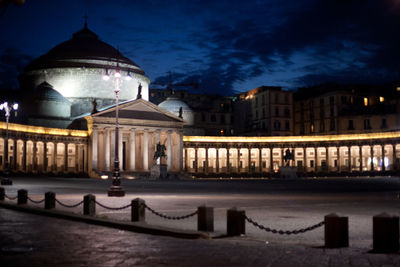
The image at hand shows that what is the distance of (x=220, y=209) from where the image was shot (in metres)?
27.7

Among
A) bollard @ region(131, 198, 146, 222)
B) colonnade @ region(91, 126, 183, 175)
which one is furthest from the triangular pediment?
bollard @ region(131, 198, 146, 222)

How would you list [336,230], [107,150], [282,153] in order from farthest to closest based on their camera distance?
[282,153] < [107,150] < [336,230]

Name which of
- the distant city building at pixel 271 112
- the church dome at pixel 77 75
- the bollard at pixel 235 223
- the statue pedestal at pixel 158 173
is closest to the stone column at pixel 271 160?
the distant city building at pixel 271 112

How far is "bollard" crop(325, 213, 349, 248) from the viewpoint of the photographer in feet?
49.0

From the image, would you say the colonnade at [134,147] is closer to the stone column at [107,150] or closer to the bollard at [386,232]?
the stone column at [107,150]

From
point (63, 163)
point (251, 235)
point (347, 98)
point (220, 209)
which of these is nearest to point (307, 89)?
point (347, 98)

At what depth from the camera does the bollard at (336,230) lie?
49.0ft

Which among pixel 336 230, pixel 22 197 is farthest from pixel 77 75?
pixel 336 230

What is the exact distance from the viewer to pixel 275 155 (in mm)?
124938

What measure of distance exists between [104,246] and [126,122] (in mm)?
86178

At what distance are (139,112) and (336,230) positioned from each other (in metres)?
89.8

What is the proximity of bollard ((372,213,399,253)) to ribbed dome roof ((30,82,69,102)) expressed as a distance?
101 meters

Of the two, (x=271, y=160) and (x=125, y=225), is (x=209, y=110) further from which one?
(x=125, y=225)

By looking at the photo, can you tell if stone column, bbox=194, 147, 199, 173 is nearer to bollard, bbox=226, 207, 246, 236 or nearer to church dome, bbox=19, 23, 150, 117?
church dome, bbox=19, 23, 150, 117
